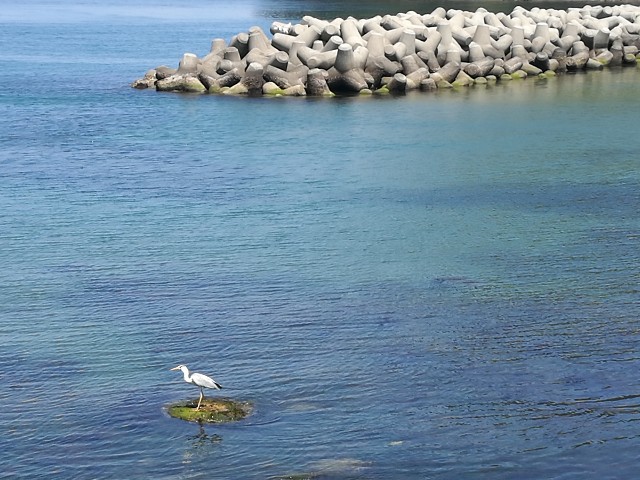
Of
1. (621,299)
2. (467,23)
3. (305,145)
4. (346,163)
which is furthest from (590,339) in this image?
(467,23)

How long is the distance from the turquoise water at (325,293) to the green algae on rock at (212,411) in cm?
20

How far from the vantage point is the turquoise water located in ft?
42.1

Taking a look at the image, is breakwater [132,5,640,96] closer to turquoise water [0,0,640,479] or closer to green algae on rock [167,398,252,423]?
turquoise water [0,0,640,479]

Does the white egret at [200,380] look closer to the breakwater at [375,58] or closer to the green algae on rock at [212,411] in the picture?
the green algae on rock at [212,411]

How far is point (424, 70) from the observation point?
39875mm

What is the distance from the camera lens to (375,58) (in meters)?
39.2

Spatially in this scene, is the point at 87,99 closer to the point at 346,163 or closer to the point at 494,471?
the point at 346,163

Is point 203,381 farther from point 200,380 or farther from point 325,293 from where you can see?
point 325,293

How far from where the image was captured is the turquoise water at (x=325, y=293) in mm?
12820

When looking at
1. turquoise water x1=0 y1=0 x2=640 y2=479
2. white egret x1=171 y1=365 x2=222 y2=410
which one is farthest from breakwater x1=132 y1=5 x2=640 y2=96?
white egret x1=171 y1=365 x2=222 y2=410

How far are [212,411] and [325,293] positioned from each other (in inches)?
190

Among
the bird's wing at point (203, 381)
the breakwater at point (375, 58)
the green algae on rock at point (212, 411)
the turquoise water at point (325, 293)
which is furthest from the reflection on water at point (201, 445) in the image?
the breakwater at point (375, 58)

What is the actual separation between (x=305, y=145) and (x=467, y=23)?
16.4 metres

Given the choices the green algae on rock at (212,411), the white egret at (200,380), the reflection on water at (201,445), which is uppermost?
the white egret at (200,380)
